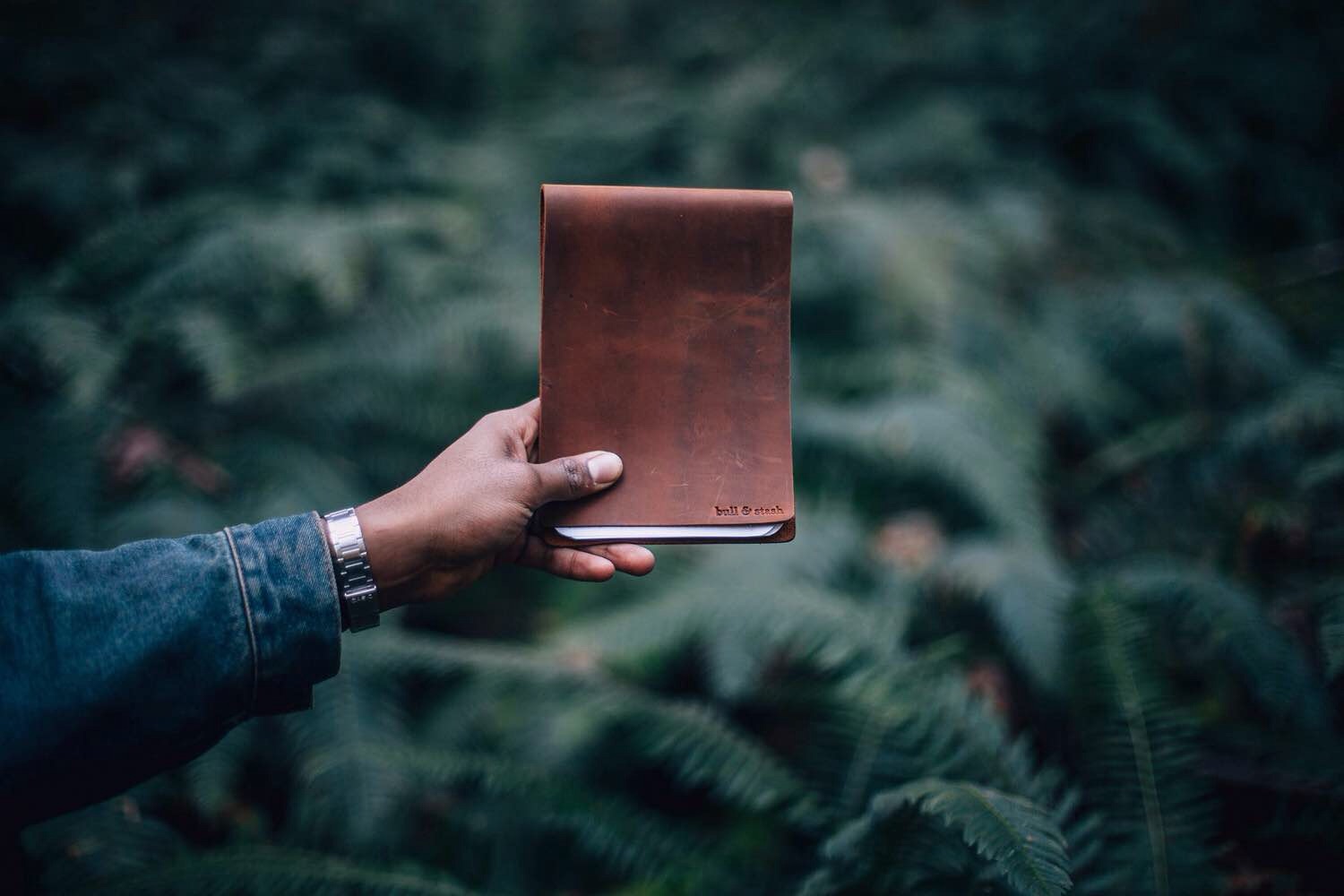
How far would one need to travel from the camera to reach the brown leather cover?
3.50 ft

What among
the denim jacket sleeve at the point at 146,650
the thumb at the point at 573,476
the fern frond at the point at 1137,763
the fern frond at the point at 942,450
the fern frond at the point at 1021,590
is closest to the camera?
the denim jacket sleeve at the point at 146,650

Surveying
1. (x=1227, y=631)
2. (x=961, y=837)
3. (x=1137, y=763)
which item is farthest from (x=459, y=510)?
(x=1227, y=631)

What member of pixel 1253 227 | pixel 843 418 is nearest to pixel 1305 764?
pixel 843 418

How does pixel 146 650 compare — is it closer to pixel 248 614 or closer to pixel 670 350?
pixel 248 614

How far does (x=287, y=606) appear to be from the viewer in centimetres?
91

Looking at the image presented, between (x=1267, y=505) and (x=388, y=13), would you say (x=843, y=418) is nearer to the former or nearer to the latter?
(x=1267, y=505)

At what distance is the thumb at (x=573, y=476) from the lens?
40.1 inches

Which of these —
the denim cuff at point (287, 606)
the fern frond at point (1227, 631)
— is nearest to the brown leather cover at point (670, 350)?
the denim cuff at point (287, 606)

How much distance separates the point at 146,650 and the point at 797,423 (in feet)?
5.83

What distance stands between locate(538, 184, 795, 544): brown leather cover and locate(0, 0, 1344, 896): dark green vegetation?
0.55m

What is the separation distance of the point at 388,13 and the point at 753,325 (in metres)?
3.33

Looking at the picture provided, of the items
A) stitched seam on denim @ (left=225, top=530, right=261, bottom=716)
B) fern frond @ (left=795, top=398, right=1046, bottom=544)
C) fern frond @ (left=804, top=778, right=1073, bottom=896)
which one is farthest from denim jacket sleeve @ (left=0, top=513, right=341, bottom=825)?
fern frond @ (left=795, top=398, right=1046, bottom=544)

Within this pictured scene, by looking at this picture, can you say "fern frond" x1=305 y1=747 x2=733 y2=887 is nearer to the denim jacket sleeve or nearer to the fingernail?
the denim jacket sleeve

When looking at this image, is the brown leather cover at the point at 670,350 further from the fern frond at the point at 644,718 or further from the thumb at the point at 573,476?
the fern frond at the point at 644,718
